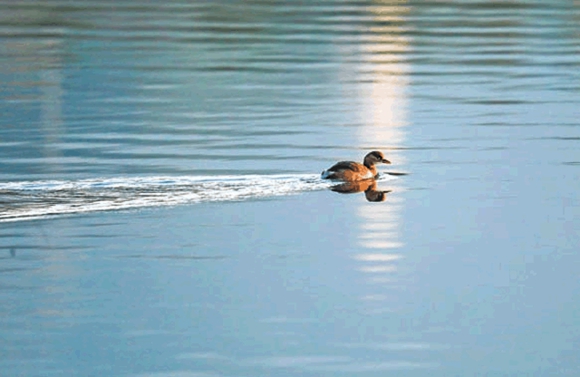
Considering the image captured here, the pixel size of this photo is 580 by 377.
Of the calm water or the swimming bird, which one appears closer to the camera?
the calm water

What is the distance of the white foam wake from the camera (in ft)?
61.7

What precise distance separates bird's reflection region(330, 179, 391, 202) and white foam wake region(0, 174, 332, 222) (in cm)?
17

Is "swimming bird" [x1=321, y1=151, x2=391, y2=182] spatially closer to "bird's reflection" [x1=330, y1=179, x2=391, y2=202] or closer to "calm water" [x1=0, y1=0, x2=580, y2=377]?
"bird's reflection" [x1=330, y1=179, x2=391, y2=202]

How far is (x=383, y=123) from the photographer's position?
27406 mm

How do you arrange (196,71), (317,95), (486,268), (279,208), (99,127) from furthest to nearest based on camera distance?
1. (196,71)
2. (317,95)
3. (99,127)
4. (279,208)
5. (486,268)

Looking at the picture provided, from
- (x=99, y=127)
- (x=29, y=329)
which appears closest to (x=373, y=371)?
(x=29, y=329)

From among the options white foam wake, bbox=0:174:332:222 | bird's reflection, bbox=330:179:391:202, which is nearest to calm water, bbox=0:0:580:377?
white foam wake, bbox=0:174:332:222

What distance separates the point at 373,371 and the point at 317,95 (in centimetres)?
1867

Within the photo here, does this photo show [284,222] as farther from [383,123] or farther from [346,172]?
[383,123]

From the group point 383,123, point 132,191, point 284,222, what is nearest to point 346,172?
point 132,191

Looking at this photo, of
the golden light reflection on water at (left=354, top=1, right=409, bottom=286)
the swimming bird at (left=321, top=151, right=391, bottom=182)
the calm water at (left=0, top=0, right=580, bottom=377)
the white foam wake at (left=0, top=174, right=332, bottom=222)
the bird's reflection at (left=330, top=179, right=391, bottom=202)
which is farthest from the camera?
the swimming bird at (left=321, top=151, right=391, bottom=182)

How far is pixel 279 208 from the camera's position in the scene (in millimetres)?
19094

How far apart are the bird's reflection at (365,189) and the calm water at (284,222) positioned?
0.18m

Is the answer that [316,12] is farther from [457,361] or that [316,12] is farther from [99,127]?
[457,361]
